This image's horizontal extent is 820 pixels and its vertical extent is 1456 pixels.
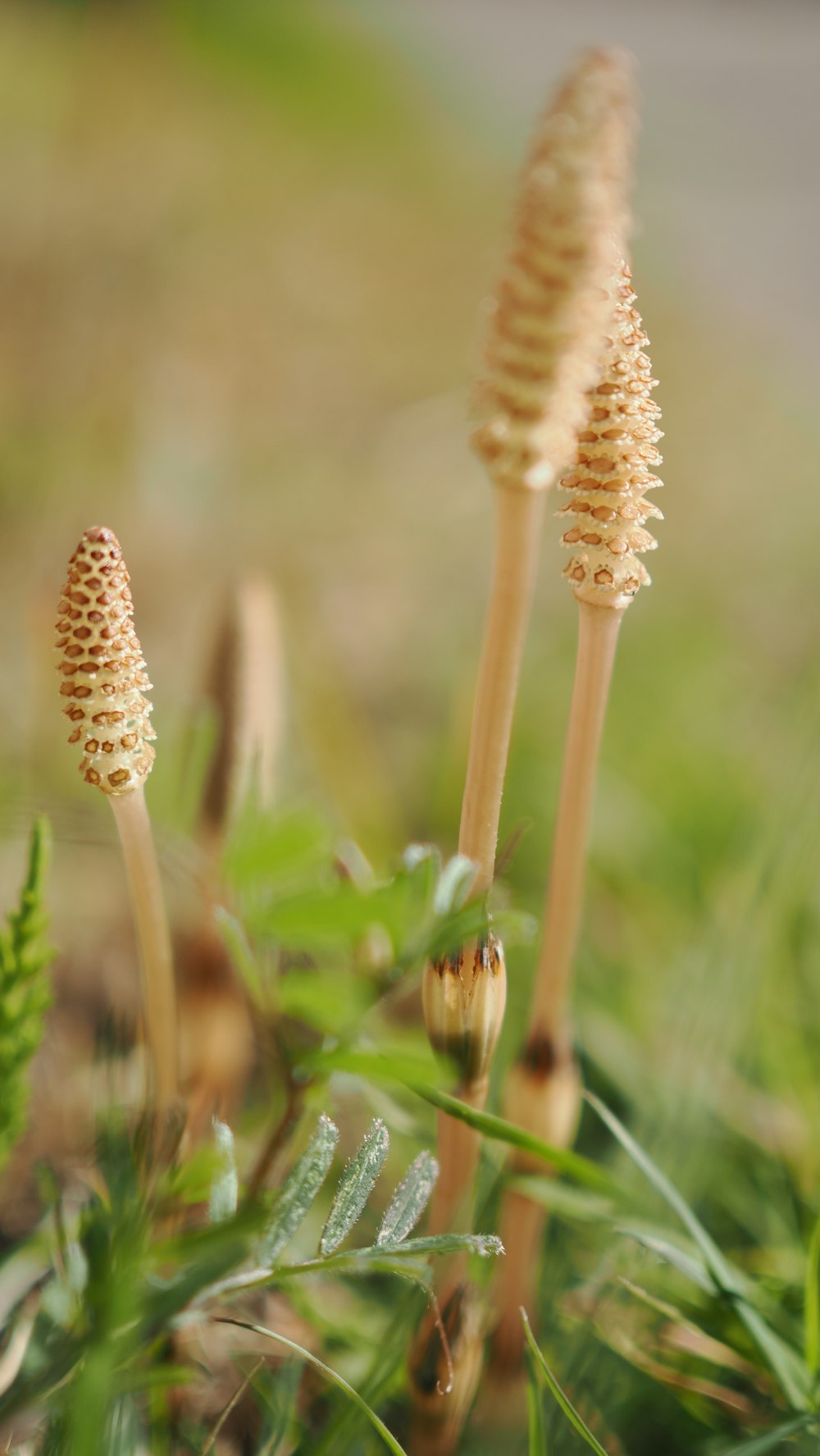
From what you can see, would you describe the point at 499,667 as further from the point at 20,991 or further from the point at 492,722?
the point at 20,991

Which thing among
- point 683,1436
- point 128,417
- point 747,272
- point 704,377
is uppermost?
point 747,272

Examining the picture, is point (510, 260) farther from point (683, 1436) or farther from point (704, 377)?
point (704, 377)

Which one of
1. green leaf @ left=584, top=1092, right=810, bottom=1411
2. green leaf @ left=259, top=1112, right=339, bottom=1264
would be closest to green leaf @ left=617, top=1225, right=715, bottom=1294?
green leaf @ left=584, top=1092, right=810, bottom=1411

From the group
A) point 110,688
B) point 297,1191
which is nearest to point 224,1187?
point 297,1191

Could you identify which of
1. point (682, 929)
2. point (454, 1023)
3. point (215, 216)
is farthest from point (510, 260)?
point (215, 216)

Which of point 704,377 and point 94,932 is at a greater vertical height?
point 704,377

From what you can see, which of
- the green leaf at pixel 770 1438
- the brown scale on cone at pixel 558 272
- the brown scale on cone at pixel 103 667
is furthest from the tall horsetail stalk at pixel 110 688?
the green leaf at pixel 770 1438
